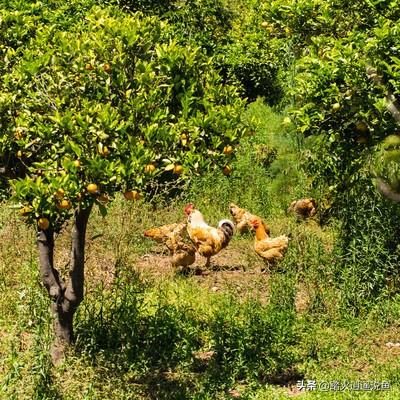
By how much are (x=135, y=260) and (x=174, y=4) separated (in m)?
6.59

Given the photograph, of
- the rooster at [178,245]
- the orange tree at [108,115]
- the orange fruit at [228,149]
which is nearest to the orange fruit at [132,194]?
the orange tree at [108,115]

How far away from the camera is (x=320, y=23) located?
7434 millimetres

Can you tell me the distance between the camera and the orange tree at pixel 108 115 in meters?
4.95

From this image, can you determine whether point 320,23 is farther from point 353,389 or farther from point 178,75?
point 353,389

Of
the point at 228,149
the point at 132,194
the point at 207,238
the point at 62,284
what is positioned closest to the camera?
the point at 132,194

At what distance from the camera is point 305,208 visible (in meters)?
10.7

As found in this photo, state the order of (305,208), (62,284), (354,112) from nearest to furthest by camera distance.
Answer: (62,284) → (354,112) → (305,208)

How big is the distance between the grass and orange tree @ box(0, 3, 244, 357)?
0.63 metres

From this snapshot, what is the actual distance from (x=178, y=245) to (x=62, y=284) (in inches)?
99.1

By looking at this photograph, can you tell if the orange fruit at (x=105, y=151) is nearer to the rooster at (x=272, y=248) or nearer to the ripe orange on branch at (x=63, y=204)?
the ripe orange on branch at (x=63, y=204)

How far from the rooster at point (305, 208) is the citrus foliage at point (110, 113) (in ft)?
17.1

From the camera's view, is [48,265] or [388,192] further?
[388,192]

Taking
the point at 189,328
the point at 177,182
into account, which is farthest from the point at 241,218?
the point at 189,328

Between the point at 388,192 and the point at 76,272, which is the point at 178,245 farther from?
the point at 388,192
